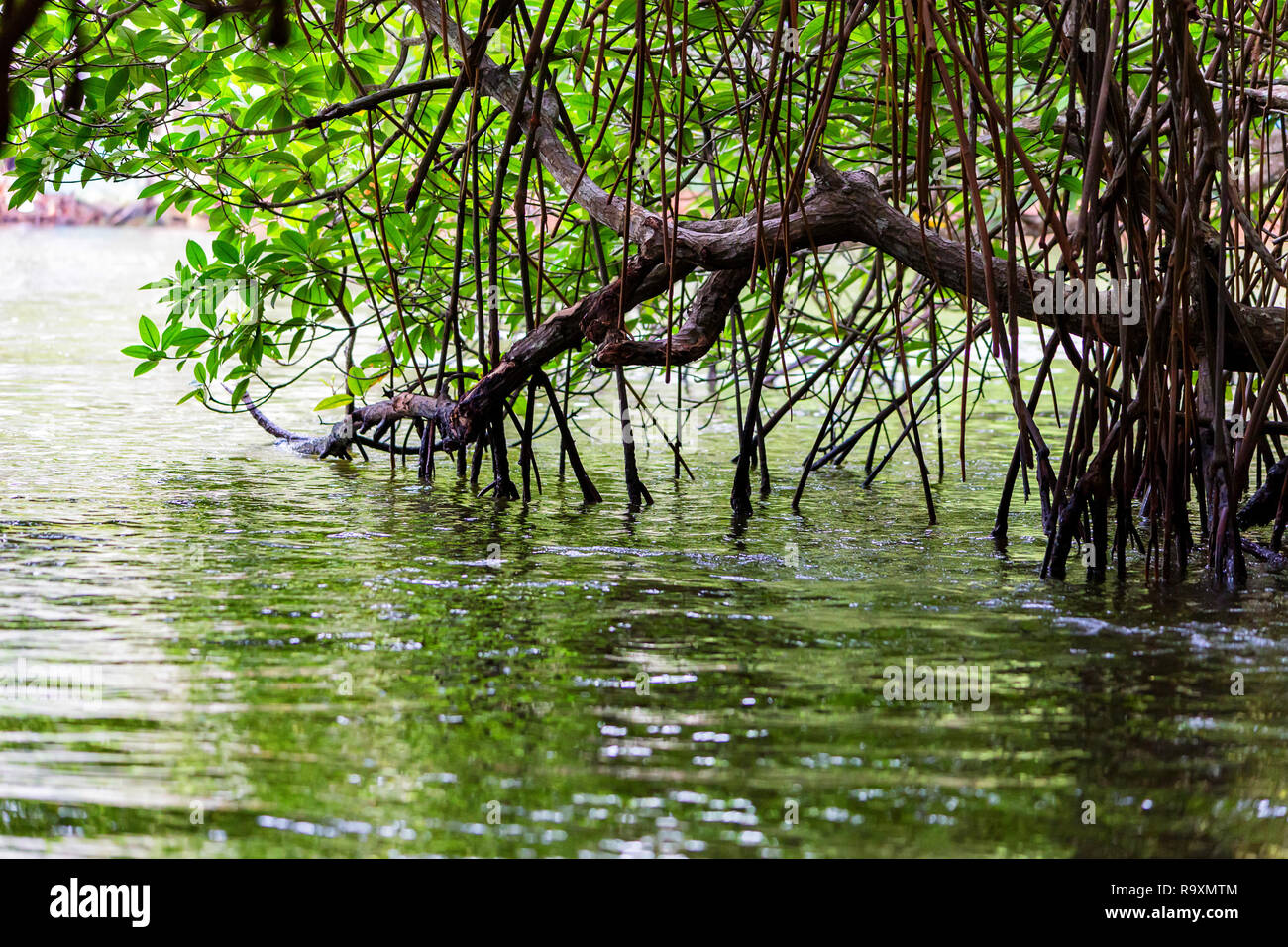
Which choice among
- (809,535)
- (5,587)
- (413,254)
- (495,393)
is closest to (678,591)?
(809,535)

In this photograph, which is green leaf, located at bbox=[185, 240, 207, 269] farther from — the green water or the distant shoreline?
the distant shoreline

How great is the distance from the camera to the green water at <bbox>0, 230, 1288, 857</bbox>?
205 centimetres

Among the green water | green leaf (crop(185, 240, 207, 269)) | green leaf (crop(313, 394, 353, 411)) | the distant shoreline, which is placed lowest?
the green water

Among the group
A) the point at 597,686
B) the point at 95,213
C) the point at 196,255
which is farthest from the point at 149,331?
the point at 95,213

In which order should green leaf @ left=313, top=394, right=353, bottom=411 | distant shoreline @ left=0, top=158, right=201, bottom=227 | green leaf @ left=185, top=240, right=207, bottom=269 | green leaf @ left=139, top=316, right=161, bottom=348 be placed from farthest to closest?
1. distant shoreline @ left=0, top=158, right=201, bottom=227
2. green leaf @ left=313, top=394, right=353, bottom=411
3. green leaf @ left=139, top=316, right=161, bottom=348
4. green leaf @ left=185, top=240, right=207, bottom=269

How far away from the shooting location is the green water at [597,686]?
2.05 meters

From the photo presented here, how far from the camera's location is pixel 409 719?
8.11 ft

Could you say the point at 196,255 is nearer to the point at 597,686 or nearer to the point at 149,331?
the point at 149,331

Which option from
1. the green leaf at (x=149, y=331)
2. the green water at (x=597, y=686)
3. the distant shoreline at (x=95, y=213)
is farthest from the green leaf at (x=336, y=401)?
the distant shoreline at (x=95, y=213)

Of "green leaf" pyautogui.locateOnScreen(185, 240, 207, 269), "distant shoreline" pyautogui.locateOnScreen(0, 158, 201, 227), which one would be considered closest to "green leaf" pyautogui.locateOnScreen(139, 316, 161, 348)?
"green leaf" pyautogui.locateOnScreen(185, 240, 207, 269)
